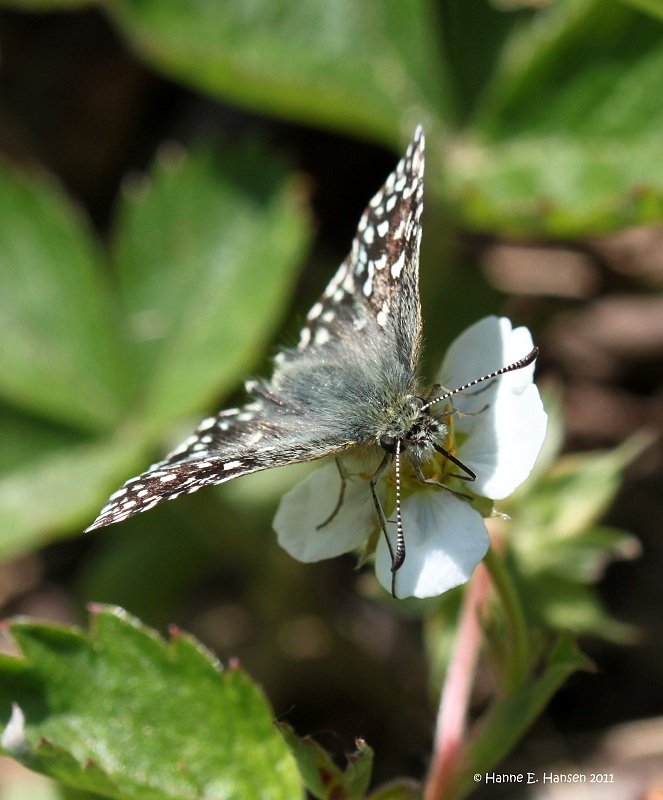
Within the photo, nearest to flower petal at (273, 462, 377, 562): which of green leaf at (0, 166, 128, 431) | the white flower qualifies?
the white flower

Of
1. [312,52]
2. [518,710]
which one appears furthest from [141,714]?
[312,52]

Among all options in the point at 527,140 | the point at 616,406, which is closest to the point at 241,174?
the point at 527,140

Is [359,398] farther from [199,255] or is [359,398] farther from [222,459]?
[199,255]

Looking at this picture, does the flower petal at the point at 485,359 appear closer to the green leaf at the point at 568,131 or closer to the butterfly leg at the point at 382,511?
the butterfly leg at the point at 382,511

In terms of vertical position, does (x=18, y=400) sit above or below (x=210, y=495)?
above

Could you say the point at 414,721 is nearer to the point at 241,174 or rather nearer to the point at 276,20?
the point at 241,174

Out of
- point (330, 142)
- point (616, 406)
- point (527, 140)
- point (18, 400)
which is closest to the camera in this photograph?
point (527, 140)
